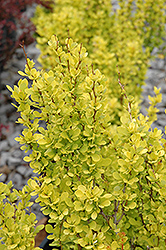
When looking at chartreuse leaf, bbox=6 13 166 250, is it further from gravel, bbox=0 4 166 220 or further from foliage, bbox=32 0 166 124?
gravel, bbox=0 4 166 220

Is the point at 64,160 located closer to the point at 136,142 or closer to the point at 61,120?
the point at 61,120

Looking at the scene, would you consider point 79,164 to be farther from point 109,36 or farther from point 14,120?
point 14,120

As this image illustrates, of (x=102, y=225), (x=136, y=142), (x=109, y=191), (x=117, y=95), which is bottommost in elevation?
(x=117, y=95)

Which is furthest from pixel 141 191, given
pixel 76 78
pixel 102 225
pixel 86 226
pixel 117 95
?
pixel 117 95

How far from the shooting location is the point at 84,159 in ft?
4.02

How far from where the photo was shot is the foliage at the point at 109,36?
9.05 feet

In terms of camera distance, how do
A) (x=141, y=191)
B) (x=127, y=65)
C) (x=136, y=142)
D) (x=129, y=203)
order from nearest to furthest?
(x=136, y=142) < (x=129, y=203) < (x=141, y=191) < (x=127, y=65)

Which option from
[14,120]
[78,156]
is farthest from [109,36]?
[78,156]

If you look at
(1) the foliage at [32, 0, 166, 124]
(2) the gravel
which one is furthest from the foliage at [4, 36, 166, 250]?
(2) the gravel

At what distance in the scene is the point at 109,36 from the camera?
3377 mm

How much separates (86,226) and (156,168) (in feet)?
1.57

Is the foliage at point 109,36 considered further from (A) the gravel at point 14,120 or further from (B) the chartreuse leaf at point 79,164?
(B) the chartreuse leaf at point 79,164

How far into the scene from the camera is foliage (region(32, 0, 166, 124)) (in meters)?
2.76

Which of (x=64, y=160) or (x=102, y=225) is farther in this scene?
(x=102, y=225)
